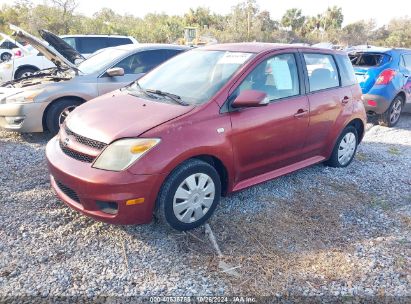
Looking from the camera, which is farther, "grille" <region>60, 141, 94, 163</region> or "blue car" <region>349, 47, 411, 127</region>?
"blue car" <region>349, 47, 411, 127</region>

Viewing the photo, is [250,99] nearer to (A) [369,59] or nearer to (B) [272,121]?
(B) [272,121]

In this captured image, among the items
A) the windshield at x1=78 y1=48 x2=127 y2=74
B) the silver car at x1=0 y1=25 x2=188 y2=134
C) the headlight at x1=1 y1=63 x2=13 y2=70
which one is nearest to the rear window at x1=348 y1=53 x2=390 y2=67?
the silver car at x1=0 y1=25 x2=188 y2=134

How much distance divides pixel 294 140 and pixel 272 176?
19.0 inches

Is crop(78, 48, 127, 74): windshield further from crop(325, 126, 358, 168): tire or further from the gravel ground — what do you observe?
crop(325, 126, 358, 168): tire

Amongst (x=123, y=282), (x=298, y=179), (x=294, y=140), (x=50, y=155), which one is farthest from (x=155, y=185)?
(x=298, y=179)

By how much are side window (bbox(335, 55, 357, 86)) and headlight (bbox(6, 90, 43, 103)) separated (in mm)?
4410

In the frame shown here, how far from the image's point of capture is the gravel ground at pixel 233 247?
2.54 meters

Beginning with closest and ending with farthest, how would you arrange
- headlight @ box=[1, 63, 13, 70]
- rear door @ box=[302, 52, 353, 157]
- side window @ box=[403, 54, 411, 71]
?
rear door @ box=[302, 52, 353, 157] < side window @ box=[403, 54, 411, 71] < headlight @ box=[1, 63, 13, 70]

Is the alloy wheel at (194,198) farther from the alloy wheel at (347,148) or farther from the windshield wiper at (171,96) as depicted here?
the alloy wheel at (347,148)

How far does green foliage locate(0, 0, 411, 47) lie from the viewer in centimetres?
2641

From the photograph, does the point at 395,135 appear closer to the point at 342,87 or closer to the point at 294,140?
the point at 342,87

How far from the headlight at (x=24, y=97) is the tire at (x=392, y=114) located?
6.63 metres

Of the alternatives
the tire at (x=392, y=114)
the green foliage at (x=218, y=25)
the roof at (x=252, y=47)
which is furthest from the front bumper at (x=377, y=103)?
the green foliage at (x=218, y=25)

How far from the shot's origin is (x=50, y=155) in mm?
3182
